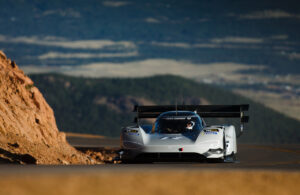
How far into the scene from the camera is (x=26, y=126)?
1246 inches

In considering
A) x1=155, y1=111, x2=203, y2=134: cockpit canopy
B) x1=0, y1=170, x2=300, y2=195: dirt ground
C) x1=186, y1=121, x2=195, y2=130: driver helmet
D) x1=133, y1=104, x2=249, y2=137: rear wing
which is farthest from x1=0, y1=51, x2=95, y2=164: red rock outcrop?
x1=0, y1=170, x2=300, y2=195: dirt ground

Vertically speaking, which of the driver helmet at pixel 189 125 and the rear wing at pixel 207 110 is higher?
the rear wing at pixel 207 110

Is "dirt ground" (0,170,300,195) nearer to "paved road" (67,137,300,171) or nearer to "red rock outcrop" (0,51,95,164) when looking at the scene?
"paved road" (67,137,300,171)

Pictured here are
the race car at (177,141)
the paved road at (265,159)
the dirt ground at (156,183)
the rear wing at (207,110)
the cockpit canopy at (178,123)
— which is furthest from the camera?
the rear wing at (207,110)

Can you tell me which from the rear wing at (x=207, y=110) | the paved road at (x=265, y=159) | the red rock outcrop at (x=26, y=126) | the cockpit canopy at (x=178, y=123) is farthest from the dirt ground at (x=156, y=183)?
the red rock outcrop at (x=26, y=126)

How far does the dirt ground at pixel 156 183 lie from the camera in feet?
36.0

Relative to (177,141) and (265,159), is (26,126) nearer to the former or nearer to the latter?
(265,159)

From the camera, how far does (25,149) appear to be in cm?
2612

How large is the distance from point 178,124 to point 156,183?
30.5 ft

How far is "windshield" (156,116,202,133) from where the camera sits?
20.6 metres

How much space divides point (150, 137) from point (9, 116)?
12342 millimetres

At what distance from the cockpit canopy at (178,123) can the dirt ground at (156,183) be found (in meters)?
7.15

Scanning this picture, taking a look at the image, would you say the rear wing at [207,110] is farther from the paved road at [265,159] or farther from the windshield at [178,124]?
the windshield at [178,124]

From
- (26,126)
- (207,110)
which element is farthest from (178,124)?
(26,126)
